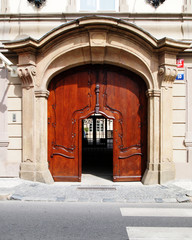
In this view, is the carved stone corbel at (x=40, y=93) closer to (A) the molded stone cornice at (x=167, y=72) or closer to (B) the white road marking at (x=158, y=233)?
(A) the molded stone cornice at (x=167, y=72)

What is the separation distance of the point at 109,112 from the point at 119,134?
0.77 meters

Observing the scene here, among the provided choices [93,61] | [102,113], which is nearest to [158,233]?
[102,113]

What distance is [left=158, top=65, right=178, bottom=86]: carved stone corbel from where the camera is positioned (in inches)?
255

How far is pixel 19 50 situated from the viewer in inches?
258

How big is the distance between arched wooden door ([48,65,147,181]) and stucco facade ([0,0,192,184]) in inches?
11.8

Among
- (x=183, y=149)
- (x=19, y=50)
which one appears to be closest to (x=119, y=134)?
(x=183, y=149)

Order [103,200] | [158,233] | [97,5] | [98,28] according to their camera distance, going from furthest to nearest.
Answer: [97,5], [98,28], [103,200], [158,233]

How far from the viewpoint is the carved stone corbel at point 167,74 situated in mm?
6465

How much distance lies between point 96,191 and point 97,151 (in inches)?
341

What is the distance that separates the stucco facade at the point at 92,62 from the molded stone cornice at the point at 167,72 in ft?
0.09

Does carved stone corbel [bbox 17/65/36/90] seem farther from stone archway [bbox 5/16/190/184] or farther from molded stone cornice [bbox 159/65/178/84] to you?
molded stone cornice [bbox 159/65/178/84]

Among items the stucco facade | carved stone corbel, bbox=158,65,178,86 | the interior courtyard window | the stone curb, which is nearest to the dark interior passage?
the stucco facade

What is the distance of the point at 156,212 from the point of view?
443 cm

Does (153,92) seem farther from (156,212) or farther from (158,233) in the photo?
(158,233)
